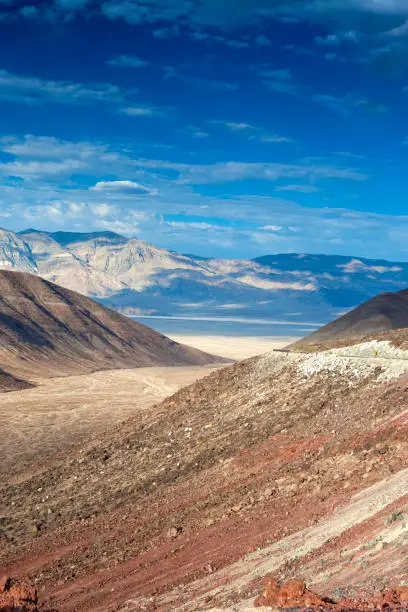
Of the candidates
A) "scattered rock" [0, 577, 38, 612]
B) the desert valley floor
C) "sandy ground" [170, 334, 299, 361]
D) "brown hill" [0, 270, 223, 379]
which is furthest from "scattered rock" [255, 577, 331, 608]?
"sandy ground" [170, 334, 299, 361]

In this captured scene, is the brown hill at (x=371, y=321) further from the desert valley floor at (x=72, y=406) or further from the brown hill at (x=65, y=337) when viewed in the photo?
the brown hill at (x=65, y=337)

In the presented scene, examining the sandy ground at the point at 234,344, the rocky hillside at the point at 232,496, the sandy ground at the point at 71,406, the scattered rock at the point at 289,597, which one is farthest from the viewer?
the sandy ground at the point at 234,344

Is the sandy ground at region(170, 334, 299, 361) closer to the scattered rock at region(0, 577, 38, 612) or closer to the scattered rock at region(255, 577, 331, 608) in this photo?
the scattered rock at region(0, 577, 38, 612)

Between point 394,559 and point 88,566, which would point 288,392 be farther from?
point 394,559

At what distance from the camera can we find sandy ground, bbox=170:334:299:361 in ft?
471

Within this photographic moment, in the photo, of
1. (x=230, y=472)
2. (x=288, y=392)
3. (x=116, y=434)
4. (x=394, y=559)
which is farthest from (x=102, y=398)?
(x=394, y=559)

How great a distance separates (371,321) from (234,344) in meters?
89.3

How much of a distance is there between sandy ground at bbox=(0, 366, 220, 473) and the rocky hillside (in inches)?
349

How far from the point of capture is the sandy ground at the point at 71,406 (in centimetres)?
4094

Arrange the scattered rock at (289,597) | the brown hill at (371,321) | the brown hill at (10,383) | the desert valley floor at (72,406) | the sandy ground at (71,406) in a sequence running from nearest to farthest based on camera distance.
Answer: the scattered rock at (289,597), the desert valley floor at (72,406), the sandy ground at (71,406), the brown hill at (10,383), the brown hill at (371,321)

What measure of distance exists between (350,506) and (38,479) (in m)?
17.0

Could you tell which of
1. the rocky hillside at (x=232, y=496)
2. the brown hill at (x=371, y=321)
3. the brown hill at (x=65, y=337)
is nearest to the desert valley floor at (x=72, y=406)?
the brown hill at (x=65, y=337)

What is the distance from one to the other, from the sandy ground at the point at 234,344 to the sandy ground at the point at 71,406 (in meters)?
54.5

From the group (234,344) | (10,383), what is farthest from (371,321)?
(234,344)
